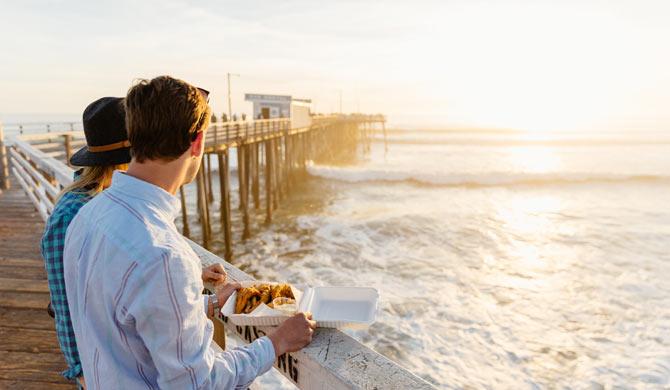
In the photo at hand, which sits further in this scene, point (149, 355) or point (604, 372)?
point (604, 372)

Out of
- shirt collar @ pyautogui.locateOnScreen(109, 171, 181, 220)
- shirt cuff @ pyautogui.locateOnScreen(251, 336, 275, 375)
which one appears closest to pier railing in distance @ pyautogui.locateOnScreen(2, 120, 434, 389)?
shirt cuff @ pyautogui.locateOnScreen(251, 336, 275, 375)

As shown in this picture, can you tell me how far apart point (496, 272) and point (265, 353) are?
1009 centimetres

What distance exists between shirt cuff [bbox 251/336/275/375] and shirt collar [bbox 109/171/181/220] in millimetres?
535

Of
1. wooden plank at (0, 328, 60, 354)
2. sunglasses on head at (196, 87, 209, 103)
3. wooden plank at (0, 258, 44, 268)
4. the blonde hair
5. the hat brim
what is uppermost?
sunglasses on head at (196, 87, 209, 103)

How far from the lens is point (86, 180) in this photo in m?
1.78

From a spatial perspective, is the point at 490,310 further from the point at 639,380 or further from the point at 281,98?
the point at 281,98

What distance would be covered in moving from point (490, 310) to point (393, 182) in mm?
19705

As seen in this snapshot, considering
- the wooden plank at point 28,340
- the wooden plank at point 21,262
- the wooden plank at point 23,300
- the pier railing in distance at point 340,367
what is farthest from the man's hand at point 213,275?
the wooden plank at point 21,262

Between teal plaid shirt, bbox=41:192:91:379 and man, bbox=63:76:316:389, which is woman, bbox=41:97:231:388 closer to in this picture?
teal plaid shirt, bbox=41:192:91:379

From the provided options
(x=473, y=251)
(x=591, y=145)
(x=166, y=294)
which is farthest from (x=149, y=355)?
(x=591, y=145)

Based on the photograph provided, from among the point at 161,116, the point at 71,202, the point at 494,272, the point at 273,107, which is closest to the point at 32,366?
the point at 71,202

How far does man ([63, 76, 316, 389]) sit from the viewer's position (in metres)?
1.00

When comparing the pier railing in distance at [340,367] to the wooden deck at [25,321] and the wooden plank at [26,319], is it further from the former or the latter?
the wooden plank at [26,319]

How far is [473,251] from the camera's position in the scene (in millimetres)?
12273
